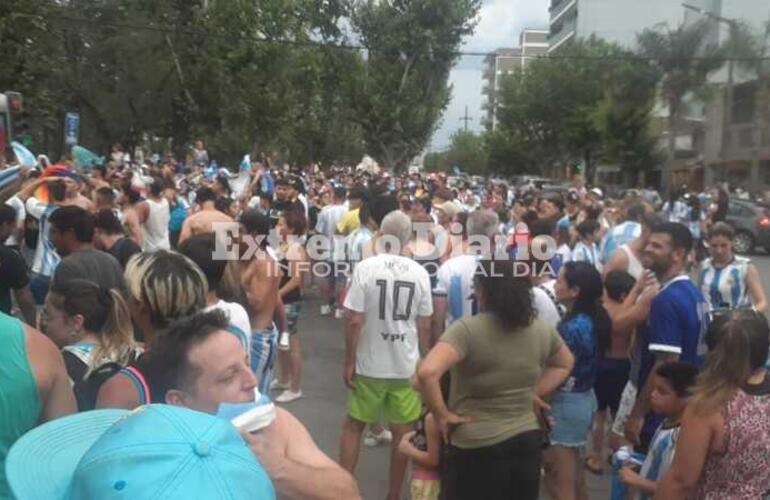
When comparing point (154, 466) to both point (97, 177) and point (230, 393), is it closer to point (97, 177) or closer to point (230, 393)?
point (230, 393)

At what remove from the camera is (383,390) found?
575 centimetres

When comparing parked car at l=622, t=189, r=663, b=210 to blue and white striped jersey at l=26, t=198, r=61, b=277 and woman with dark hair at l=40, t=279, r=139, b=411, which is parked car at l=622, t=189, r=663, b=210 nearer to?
blue and white striped jersey at l=26, t=198, r=61, b=277

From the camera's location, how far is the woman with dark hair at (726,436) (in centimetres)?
317

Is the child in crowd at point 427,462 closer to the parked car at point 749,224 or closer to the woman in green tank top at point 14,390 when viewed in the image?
the woman in green tank top at point 14,390

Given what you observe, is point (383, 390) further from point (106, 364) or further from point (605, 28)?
point (605, 28)

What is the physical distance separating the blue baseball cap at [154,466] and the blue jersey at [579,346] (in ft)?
11.5

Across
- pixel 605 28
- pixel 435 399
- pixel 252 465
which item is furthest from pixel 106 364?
pixel 605 28

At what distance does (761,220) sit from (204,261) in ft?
78.1

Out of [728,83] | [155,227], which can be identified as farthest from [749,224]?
[155,227]

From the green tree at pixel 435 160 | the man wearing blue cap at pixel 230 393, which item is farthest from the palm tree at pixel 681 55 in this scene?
the green tree at pixel 435 160

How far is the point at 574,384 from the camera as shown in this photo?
195 inches

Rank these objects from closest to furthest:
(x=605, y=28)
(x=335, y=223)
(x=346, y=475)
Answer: (x=346, y=475), (x=335, y=223), (x=605, y=28)

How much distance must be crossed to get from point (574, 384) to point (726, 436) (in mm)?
1783

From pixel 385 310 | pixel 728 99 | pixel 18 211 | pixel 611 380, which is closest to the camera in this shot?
pixel 385 310
